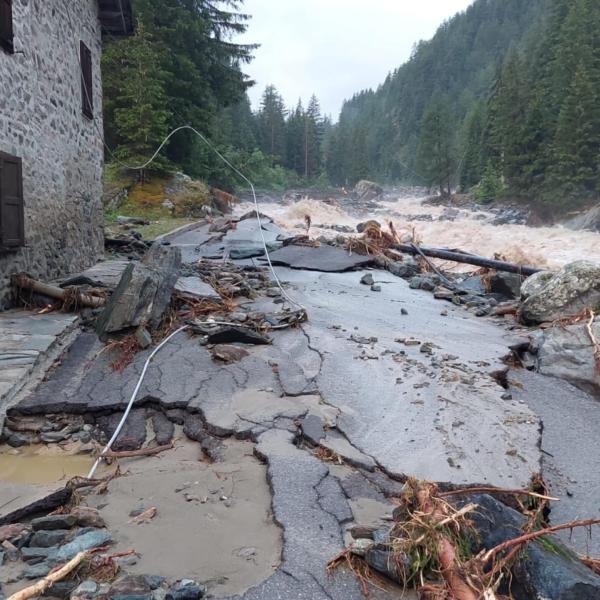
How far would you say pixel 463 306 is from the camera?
7.94m

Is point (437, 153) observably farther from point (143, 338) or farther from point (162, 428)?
point (162, 428)

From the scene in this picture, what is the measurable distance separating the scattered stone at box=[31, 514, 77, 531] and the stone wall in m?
4.26

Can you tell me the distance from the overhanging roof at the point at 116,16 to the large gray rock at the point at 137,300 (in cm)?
676

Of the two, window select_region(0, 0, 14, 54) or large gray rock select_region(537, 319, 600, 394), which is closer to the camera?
large gray rock select_region(537, 319, 600, 394)

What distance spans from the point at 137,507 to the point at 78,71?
836 centimetres

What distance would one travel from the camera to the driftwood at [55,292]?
6195mm

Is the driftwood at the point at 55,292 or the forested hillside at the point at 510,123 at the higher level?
the forested hillside at the point at 510,123

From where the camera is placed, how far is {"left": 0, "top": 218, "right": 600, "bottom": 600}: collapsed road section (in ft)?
7.32

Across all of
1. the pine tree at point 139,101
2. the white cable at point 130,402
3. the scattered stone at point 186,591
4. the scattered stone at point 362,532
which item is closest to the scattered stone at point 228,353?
the white cable at point 130,402

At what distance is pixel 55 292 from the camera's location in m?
6.25

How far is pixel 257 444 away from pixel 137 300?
9.18 feet

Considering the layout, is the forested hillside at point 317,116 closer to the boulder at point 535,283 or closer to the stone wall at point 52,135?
the stone wall at point 52,135

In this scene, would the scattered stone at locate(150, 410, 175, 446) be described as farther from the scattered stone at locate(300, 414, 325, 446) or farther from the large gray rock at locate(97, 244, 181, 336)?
the large gray rock at locate(97, 244, 181, 336)

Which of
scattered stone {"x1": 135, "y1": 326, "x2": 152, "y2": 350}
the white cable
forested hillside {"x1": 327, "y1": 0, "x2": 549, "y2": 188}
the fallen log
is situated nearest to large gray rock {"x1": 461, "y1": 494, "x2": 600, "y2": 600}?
the white cable
